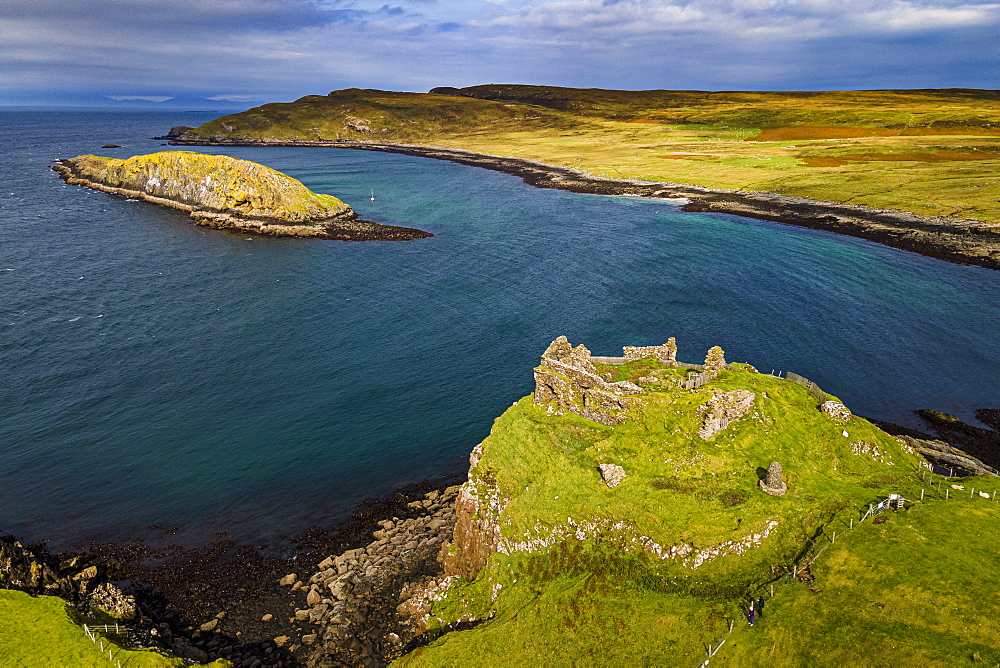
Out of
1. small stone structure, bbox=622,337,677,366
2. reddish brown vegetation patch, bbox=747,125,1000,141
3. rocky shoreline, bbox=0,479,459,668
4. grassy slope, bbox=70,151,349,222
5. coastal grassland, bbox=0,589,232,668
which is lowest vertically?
rocky shoreline, bbox=0,479,459,668

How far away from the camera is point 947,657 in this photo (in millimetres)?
16250

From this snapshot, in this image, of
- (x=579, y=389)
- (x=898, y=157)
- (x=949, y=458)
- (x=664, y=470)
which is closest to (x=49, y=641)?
(x=579, y=389)

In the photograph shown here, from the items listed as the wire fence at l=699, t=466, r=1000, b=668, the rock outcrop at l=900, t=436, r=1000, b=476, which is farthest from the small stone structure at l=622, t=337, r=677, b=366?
the rock outcrop at l=900, t=436, r=1000, b=476

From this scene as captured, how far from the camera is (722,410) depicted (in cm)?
2773

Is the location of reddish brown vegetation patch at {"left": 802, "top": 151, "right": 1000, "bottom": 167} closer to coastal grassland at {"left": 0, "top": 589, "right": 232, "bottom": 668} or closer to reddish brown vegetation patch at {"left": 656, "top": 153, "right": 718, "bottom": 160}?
reddish brown vegetation patch at {"left": 656, "top": 153, "right": 718, "bottom": 160}

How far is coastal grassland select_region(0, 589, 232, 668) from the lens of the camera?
71.6 ft

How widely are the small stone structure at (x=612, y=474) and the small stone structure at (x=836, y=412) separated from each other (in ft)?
40.5

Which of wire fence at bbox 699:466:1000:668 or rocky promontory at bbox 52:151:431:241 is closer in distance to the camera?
wire fence at bbox 699:466:1000:668

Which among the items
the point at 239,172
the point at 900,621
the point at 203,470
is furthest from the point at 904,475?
the point at 239,172

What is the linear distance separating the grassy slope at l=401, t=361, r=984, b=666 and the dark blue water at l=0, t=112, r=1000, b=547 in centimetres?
1604

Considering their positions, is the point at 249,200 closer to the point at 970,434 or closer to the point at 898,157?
the point at 970,434

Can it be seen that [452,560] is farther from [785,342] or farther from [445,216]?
[445,216]

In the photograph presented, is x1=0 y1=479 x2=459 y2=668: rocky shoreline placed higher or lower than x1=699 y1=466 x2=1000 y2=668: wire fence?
lower

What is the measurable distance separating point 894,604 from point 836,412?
12.9 meters
